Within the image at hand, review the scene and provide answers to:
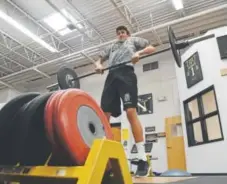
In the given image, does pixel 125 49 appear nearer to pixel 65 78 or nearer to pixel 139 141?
pixel 65 78

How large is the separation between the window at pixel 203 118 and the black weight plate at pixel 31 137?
4426mm

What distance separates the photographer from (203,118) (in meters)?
5.29

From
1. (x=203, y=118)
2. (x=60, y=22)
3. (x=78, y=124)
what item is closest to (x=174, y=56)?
(x=78, y=124)

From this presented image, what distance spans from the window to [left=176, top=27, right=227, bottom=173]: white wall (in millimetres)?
119

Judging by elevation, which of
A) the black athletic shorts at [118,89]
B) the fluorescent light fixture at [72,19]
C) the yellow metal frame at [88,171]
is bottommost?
the yellow metal frame at [88,171]

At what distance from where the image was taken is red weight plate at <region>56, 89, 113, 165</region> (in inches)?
34.9

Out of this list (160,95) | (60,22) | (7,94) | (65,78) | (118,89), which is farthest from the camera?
(7,94)

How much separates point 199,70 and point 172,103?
1.42 metres

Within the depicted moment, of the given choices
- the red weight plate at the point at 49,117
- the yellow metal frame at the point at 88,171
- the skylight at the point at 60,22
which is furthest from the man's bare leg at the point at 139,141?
the skylight at the point at 60,22

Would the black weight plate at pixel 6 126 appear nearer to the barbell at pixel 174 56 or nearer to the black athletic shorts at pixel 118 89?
the black athletic shorts at pixel 118 89

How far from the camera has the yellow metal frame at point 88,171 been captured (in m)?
0.77

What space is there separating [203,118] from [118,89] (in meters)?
3.69

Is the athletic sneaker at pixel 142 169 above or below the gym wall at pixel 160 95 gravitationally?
below

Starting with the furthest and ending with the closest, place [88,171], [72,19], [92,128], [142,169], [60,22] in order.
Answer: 1. [60,22]
2. [72,19]
3. [142,169]
4. [92,128]
5. [88,171]
